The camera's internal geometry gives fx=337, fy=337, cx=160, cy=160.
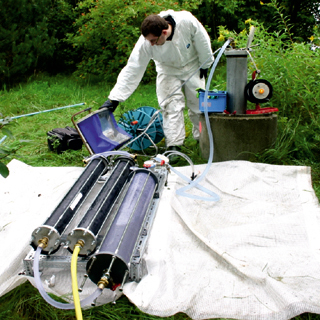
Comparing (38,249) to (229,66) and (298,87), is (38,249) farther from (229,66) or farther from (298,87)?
(298,87)

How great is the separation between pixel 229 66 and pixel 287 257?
1.90 metres

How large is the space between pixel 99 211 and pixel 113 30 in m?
5.66

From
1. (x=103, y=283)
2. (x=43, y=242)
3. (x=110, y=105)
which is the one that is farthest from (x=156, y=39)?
(x=103, y=283)

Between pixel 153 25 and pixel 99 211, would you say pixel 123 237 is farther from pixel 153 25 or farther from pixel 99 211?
pixel 153 25

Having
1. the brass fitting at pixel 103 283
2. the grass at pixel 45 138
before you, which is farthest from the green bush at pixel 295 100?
the brass fitting at pixel 103 283

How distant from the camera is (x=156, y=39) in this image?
9.93ft

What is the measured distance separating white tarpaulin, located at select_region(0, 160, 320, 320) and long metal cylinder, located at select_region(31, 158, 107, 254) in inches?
9.7

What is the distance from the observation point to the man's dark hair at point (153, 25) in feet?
9.52

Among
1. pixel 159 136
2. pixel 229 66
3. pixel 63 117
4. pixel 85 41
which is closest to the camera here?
pixel 229 66

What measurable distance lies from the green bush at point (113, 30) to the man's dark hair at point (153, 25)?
363 cm

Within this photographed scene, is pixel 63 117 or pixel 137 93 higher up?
pixel 63 117

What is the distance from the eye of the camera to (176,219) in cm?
229

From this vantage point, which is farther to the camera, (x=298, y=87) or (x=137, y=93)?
(x=137, y=93)

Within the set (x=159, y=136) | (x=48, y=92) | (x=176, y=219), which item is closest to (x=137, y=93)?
(x=48, y=92)
